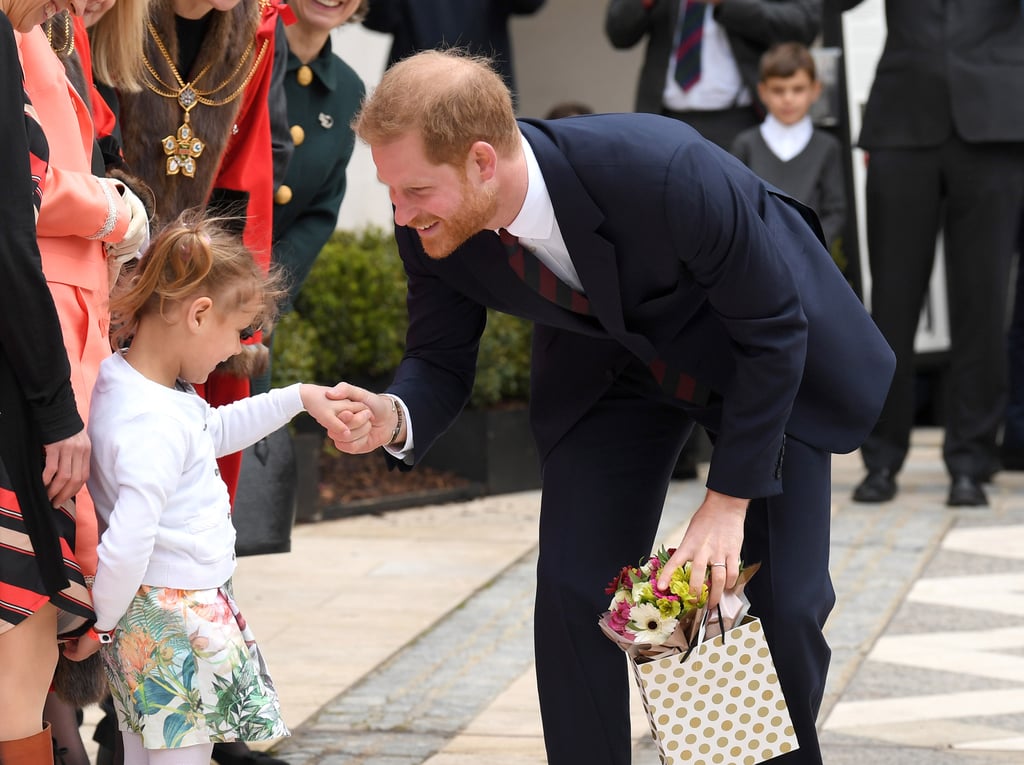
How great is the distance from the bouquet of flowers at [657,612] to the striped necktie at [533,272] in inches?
19.6

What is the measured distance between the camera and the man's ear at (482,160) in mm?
2840

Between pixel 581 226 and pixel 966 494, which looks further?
pixel 966 494

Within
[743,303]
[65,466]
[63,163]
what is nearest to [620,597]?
[743,303]

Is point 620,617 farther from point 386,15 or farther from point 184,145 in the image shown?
point 386,15

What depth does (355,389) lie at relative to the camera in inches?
126

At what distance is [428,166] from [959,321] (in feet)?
15.0

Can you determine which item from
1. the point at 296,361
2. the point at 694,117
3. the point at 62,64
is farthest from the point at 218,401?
the point at 694,117

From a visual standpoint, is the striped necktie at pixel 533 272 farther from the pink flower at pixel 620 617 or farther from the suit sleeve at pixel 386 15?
the suit sleeve at pixel 386 15

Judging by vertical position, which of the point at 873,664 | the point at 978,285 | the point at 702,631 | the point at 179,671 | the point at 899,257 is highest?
the point at 702,631

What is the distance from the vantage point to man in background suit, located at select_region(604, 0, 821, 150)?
275 inches

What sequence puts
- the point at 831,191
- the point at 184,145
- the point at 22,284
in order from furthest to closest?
the point at 831,191 → the point at 184,145 → the point at 22,284

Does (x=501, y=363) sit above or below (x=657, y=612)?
below

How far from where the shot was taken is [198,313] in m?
3.09

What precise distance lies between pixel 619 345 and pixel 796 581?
1.81 ft
